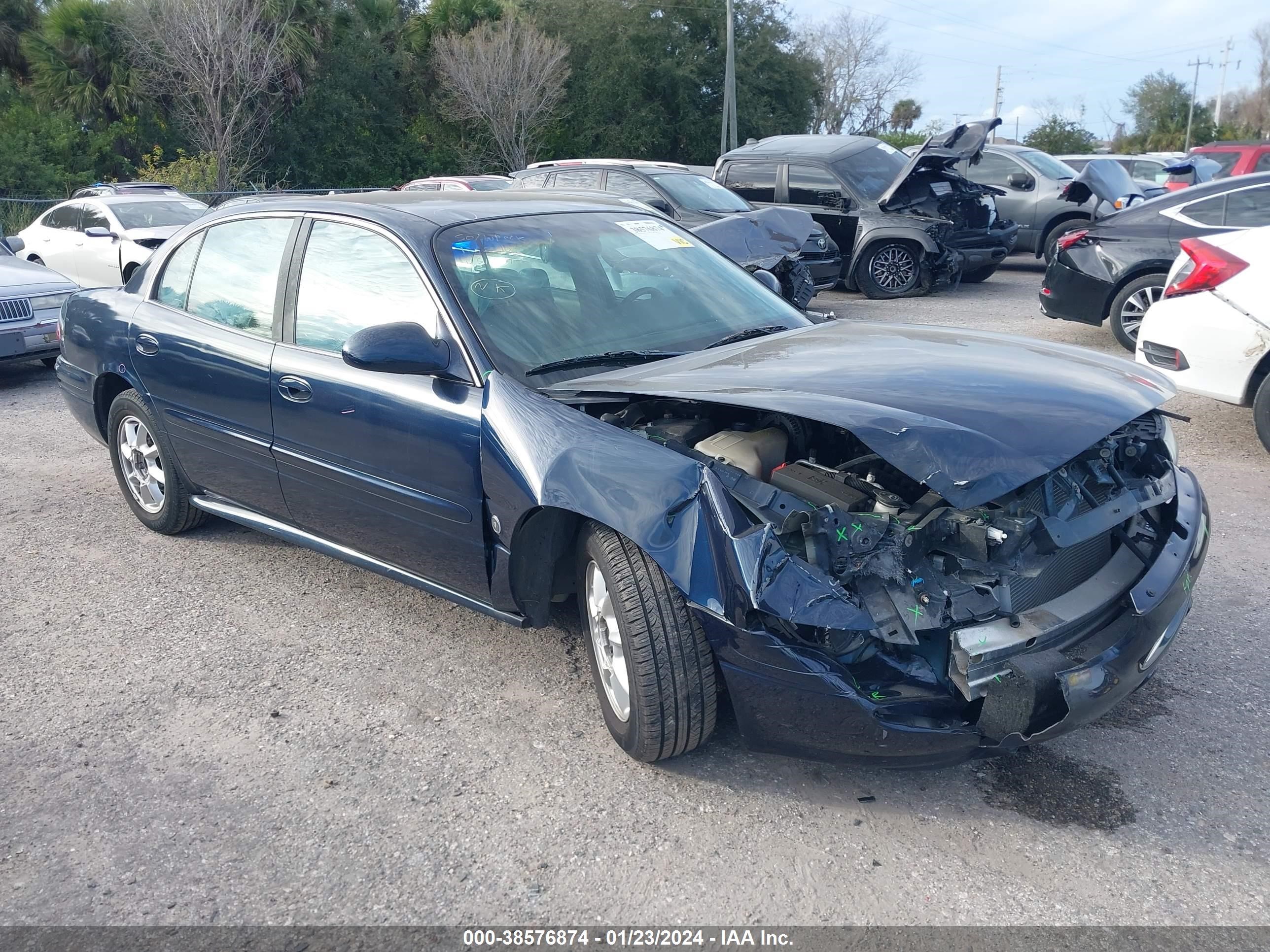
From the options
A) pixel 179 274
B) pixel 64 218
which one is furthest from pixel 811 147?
pixel 179 274

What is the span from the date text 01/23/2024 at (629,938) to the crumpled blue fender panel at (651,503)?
0.76m

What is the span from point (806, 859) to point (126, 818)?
6.50 feet

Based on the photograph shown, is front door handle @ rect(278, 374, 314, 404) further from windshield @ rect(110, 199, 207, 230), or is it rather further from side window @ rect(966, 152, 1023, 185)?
side window @ rect(966, 152, 1023, 185)

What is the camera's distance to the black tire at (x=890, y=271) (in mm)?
12320

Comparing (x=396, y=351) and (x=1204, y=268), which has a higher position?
(x=396, y=351)

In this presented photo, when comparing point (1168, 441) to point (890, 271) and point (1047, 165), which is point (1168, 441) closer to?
point (890, 271)

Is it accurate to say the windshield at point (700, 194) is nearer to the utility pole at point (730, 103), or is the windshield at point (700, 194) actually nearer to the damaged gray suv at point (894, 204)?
the damaged gray suv at point (894, 204)

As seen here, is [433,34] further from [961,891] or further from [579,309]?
[961,891]

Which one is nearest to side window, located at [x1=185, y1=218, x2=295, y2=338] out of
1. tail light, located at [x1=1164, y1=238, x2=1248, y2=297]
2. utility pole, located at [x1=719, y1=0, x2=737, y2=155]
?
tail light, located at [x1=1164, y1=238, x2=1248, y2=297]

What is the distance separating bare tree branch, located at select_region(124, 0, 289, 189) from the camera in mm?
24172

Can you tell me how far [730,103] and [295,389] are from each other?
110 feet

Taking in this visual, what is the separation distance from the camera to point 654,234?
179 inches

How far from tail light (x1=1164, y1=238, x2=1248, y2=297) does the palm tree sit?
25685mm

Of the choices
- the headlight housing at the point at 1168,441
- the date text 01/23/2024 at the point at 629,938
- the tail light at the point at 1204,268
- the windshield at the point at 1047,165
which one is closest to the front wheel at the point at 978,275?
the windshield at the point at 1047,165
